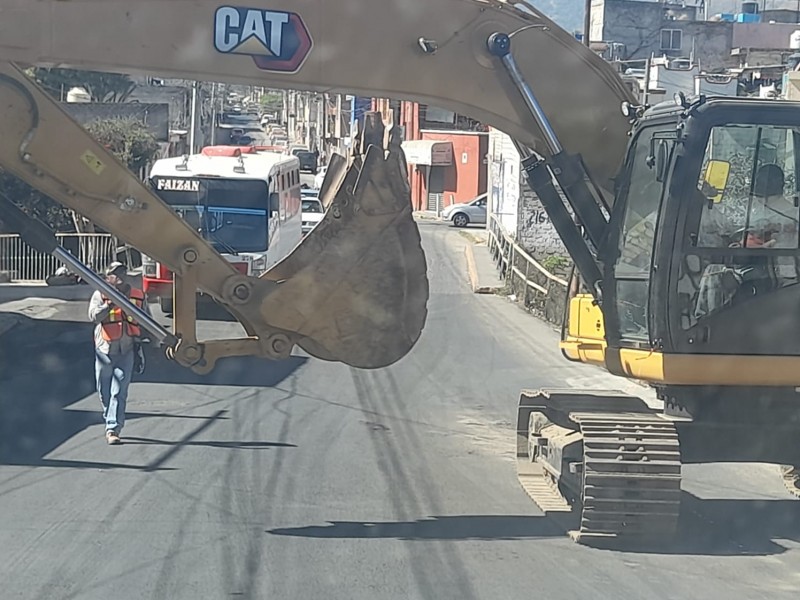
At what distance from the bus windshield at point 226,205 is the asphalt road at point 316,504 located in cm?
707

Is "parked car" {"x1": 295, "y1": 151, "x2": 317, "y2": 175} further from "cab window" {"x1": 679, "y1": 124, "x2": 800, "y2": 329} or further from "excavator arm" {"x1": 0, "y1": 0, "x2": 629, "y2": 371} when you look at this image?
"cab window" {"x1": 679, "y1": 124, "x2": 800, "y2": 329}

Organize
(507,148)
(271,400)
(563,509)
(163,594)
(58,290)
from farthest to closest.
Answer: (507,148) < (58,290) < (271,400) < (563,509) < (163,594)

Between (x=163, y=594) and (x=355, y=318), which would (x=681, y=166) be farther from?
(x=163, y=594)

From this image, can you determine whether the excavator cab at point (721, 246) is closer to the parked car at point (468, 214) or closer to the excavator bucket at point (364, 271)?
the excavator bucket at point (364, 271)

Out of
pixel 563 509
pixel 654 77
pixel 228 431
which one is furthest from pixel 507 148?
pixel 563 509

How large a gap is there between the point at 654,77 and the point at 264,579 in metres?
37.2

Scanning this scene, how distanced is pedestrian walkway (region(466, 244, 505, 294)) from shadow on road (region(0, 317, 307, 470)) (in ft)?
34.0

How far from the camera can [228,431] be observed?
13.1m

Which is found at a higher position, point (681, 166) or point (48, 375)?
point (681, 166)

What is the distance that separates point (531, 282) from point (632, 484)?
1743 cm

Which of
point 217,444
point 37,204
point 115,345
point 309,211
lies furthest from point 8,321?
point 309,211

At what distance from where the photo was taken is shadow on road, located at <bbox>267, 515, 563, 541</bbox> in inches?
349

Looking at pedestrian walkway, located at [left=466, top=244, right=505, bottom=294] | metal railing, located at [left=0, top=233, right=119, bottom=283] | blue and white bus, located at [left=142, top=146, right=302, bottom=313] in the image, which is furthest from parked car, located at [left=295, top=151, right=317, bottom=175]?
blue and white bus, located at [left=142, top=146, right=302, bottom=313]

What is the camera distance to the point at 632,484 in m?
8.48
